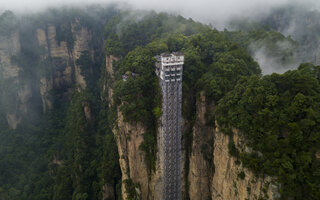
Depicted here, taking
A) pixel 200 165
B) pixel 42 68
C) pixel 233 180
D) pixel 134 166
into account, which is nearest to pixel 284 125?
pixel 233 180

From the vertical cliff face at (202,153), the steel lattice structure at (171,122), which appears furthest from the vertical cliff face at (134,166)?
the vertical cliff face at (202,153)

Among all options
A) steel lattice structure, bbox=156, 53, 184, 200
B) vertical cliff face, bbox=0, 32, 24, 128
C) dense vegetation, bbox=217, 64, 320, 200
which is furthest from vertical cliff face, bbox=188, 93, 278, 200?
vertical cliff face, bbox=0, 32, 24, 128

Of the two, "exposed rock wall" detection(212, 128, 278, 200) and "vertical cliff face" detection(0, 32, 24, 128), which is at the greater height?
"vertical cliff face" detection(0, 32, 24, 128)

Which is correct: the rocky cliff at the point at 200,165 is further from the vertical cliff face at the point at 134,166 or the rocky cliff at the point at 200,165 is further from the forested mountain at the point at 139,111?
the forested mountain at the point at 139,111

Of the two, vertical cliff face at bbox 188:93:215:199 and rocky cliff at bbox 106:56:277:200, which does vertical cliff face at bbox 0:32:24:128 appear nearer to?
rocky cliff at bbox 106:56:277:200

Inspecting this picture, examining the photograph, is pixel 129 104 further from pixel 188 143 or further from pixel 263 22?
pixel 263 22

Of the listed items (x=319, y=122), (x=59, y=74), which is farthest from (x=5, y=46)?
(x=319, y=122)
